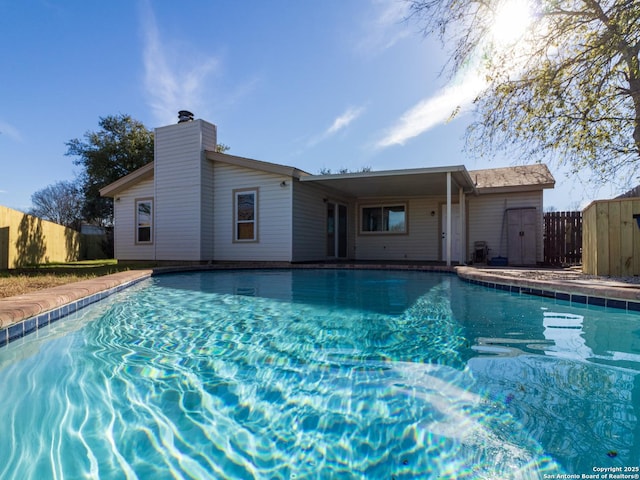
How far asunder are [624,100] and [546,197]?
3.63 metres

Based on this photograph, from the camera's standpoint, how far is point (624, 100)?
7.62 meters

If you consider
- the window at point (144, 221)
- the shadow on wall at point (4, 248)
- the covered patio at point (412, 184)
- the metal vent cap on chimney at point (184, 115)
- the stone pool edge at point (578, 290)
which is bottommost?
the stone pool edge at point (578, 290)

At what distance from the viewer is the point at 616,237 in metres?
6.00

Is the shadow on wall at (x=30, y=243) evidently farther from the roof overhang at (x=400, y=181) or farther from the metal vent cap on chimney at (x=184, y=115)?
the roof overhang at (x=400, y=181)

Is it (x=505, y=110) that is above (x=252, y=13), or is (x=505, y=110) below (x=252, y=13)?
below

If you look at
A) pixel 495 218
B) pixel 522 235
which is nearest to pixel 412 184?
pixel 495 218

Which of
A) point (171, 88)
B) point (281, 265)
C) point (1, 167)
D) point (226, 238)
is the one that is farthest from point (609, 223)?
point (1, 167)

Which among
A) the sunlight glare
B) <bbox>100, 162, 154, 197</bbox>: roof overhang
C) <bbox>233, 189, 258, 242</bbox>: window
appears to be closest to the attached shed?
the sunlight glare

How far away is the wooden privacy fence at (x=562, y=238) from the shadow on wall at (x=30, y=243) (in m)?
17.0

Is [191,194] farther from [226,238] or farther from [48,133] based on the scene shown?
[48,133]

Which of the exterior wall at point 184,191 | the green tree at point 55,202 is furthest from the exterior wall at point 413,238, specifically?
the green tree at point 55,202

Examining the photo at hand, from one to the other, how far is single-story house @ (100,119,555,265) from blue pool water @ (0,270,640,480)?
6.76 meters

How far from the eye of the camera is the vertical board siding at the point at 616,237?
19.2 ft

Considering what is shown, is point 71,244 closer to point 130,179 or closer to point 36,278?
point 130,179
